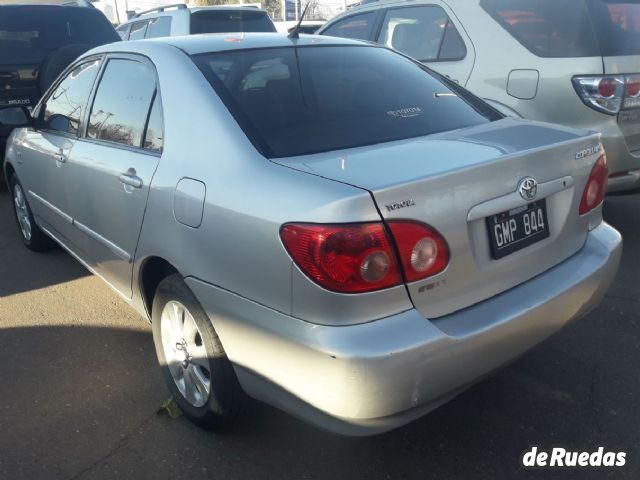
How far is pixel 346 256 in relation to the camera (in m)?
1.94

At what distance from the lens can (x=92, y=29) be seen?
303 inches

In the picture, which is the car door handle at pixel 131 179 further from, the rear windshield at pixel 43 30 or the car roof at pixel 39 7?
the car roof at pixel 39 7

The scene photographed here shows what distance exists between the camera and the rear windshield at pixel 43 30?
711 centimetres

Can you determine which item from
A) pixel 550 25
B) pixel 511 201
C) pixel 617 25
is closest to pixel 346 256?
pixel 511 201

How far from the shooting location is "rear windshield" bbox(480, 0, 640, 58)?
14.0 ft

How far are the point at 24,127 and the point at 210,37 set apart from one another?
6.82 feet

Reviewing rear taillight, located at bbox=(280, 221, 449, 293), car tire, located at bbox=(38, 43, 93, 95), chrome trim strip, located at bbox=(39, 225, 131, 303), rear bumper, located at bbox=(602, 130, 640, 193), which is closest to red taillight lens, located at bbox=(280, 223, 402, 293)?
rear taillight, located at bbox=(280, 221, 449, 293)

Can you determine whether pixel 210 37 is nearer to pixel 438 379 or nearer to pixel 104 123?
pixel 104 123

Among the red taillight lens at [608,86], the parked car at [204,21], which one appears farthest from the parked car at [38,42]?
the red taillight lens at [608,86]

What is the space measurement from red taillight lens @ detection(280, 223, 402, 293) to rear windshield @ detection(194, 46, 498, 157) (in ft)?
1.64

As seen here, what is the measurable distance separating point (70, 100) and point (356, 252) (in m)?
2.72

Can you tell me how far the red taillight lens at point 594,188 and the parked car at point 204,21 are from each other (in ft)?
24.5

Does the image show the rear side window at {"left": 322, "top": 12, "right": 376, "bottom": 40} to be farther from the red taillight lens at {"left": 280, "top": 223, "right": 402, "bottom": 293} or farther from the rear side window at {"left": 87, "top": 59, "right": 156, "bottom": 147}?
the red taillight lens at {"left": 280, "top": 223, "right": 402, "bottom": 293}

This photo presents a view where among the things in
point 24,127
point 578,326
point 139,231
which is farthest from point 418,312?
point 24,127
